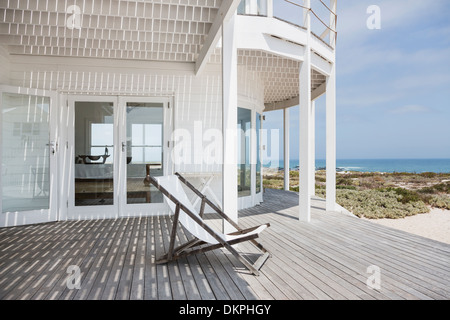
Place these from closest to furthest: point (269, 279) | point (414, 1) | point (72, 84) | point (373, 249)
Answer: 1. point (269, 279)
2. point (373, 249)
3. point (72, 84)
4. point (414, 1)

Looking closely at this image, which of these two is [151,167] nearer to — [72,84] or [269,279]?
[72,84]

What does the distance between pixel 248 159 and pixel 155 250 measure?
11.7 feet

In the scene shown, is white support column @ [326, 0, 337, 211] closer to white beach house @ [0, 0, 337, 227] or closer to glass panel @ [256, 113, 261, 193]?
white beach house @ [0, 0, 337, 227]

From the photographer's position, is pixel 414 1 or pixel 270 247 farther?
pixel 414 1

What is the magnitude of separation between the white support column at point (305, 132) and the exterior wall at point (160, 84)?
1.54 metres

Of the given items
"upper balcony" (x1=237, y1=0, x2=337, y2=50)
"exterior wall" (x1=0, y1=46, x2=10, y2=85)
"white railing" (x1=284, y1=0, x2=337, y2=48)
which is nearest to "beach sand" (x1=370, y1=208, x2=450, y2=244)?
"white railing" (x1=284, y1=0, x2=337, y2=48)

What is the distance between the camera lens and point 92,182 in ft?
18.5

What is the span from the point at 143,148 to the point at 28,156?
6.00 ft

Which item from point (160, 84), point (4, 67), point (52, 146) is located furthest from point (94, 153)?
point (4, 67)

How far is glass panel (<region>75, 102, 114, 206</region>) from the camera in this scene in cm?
559

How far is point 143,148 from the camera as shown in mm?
5797

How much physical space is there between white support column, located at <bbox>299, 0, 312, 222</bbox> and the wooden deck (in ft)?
1.47
